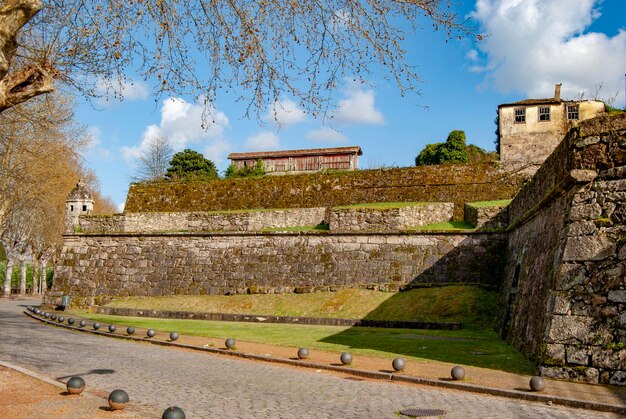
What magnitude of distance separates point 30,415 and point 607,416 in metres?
6.43

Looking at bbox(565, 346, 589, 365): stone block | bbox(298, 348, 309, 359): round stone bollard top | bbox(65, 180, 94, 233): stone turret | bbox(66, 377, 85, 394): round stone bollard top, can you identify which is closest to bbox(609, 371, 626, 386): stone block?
bbox(565, 346, 589, 365): stone block

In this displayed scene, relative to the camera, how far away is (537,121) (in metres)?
38.0

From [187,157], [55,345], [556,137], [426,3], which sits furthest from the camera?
[187,157]

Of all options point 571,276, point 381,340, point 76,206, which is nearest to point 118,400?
point 571,276

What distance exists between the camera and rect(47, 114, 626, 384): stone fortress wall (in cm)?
873

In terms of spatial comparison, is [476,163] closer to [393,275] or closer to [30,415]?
[393,275]

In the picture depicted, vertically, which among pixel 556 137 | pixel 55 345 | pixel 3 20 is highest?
pixel 556 137

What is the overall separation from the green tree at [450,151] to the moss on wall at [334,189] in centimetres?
1751

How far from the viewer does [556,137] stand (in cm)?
3731

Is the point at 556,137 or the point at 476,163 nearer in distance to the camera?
the point at 476,163

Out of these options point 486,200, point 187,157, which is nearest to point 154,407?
point 486,200

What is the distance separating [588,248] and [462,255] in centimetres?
1159

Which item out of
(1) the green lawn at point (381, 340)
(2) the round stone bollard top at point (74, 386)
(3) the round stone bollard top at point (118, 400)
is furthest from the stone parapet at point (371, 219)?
(3) the round stone bollard top at point (118, 400)

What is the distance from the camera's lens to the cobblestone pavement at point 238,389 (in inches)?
272
